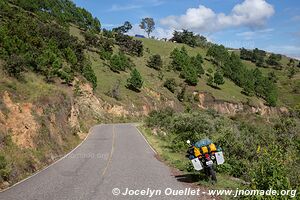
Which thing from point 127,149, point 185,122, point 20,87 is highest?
point 20,87

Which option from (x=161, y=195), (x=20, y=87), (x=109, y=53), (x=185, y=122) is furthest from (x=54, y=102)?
(x=109, y=53)

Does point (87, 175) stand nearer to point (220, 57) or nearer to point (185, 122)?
point (185, 122)

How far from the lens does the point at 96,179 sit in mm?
14812

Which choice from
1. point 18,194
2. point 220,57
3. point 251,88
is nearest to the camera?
point 18,194

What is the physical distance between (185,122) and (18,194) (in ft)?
44.3

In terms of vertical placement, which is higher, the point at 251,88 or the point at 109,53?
the point at 109,53

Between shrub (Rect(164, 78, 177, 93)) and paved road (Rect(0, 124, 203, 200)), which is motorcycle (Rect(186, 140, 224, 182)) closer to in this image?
paved road (Rect(0, 124, 203, 200))

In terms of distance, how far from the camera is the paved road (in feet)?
40.7

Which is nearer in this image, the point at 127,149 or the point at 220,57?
the point at 127,149

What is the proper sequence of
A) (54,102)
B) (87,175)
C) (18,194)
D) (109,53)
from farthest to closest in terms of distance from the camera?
1. (109,53)
2. (54,102)
3. (87,175)
4. (18,194)

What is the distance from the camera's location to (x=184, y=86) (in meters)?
96.8

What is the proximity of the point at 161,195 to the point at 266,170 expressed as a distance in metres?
3.91

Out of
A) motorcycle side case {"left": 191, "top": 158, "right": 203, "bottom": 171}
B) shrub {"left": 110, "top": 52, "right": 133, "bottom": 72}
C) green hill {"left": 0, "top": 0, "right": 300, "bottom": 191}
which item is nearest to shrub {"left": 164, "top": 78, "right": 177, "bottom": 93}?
green hill {"left": 0, "top": 0, "right": 300, "bottom": 191}

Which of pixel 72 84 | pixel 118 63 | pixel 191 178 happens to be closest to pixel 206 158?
pixel 191 178
